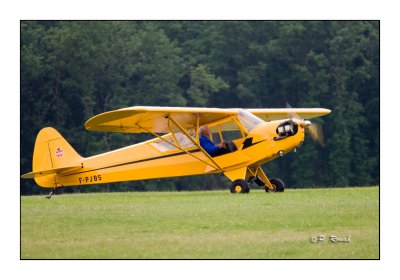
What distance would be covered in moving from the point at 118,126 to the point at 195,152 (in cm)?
211

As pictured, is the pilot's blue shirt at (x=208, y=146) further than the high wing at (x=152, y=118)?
Yes

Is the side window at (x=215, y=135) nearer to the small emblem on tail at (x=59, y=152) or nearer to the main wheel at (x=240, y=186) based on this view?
the main wheel at (x=240, y=186)

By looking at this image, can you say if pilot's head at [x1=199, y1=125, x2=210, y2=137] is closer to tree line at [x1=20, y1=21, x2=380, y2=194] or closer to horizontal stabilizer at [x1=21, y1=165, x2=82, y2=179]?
horizontal stabilizer at [x1=21, y1=165, x2=82, y2=179]

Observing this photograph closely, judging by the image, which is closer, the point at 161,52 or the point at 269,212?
the point at 269,212

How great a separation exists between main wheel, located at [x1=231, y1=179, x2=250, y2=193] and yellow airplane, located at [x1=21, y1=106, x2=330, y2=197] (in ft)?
0.08

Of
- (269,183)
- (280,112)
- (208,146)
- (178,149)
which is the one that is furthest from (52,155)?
(280,112)

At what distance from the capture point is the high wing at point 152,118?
77.4 feet

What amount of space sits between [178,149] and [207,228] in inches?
277

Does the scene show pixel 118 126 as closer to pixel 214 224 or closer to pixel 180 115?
pixel 180 115

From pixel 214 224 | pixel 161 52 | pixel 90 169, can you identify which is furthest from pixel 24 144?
pixel 214 224

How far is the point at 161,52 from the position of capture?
2373 inches

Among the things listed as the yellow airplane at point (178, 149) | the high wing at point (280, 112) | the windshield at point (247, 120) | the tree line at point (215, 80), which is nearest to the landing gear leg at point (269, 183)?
the yellow airplane at point (178, 149)

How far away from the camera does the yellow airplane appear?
23922mm

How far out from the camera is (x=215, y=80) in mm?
58281
